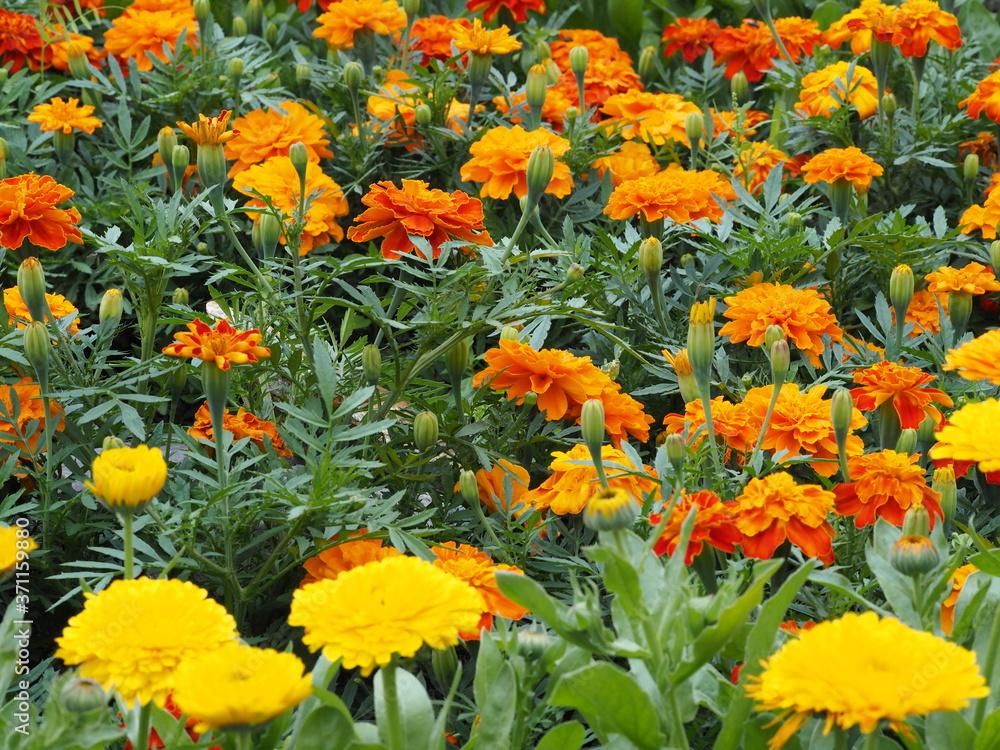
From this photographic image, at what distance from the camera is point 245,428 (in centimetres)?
136

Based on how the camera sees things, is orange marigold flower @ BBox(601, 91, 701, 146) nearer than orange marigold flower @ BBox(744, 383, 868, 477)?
No

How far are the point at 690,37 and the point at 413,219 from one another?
54.6 inches

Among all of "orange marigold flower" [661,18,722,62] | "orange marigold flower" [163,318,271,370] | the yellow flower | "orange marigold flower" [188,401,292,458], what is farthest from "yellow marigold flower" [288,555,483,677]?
"orange marigold flower" [661,18,722,62]

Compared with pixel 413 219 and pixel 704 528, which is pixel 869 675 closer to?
pixel 704 528

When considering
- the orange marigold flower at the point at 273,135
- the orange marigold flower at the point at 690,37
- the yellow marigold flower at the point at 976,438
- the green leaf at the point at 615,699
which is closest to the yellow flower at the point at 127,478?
the green leaf at the point at 615,699

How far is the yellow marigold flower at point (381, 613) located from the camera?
0.73m

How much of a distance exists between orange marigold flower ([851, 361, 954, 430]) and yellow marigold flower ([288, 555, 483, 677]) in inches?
27.4

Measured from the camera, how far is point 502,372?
1.36 meters

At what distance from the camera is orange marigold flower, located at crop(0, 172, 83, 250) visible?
129cm

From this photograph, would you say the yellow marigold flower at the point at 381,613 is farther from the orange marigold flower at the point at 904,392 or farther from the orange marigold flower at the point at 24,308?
the orange marigold flower at the point at 24,308

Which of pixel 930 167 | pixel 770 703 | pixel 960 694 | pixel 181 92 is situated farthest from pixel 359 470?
pixel 930 167

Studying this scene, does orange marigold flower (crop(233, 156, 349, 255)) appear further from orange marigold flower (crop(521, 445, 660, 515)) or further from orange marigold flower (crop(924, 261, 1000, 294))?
orange marigold flower (crop(924, 261, 1000, 294))

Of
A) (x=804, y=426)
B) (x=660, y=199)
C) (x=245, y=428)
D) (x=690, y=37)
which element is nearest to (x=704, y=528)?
(x=804, y=426)

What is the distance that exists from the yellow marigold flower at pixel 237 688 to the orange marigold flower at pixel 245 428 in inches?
24.6
